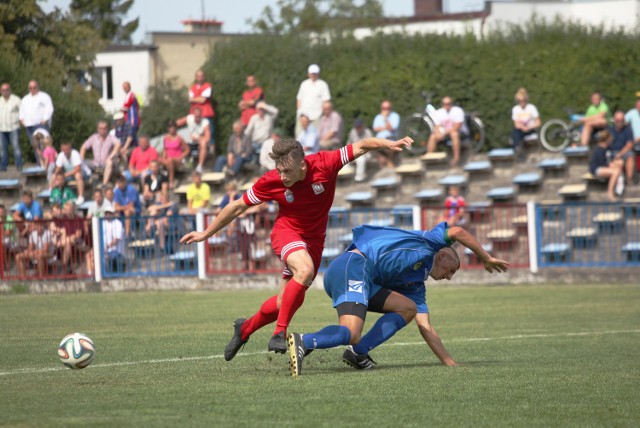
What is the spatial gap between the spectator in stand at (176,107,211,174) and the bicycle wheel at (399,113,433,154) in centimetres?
495

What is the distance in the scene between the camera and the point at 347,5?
74688 mm

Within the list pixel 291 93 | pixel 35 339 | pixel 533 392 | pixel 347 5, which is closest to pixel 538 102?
pixel 291 93

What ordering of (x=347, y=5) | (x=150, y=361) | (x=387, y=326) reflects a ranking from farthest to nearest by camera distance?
1. (x=347, y=5)
2. (x=150, y=361)
3. (x=387, y=326)

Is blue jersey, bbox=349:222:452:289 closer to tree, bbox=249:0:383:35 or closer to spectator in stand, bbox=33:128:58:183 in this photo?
spectator in stand, bbox=33:128:58:183

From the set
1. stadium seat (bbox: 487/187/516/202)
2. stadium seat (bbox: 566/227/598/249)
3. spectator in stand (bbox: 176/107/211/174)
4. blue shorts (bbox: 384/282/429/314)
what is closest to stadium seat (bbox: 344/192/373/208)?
stadium seat (bbox: 487/187/516/202)

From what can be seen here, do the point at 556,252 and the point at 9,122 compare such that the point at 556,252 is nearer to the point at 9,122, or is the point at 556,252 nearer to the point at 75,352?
the point at 9,122

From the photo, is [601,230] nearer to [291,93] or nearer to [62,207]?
[62,207]

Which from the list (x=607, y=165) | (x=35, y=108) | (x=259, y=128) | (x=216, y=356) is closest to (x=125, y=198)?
(x=259, y=128)

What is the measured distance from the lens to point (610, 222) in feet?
72.1

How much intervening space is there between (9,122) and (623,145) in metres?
14.2

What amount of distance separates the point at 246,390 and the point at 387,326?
171 cm

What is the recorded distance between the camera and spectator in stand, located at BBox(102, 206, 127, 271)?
2322 centimetres

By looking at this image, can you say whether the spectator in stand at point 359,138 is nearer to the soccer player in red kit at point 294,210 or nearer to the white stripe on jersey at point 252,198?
the soccer player in red kit at point 294,210

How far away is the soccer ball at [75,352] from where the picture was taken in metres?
9.60
